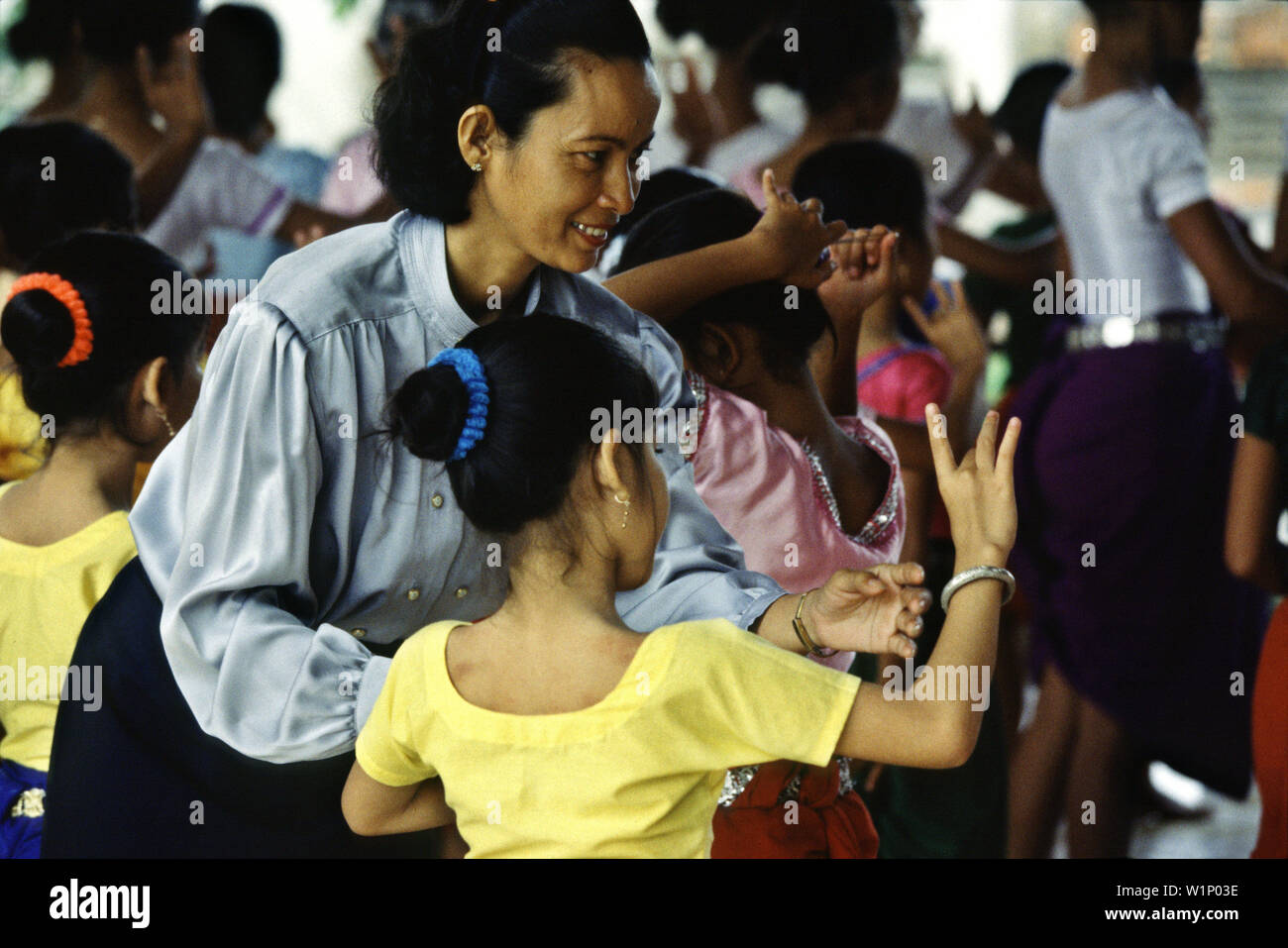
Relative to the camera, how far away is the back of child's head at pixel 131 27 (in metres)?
3.08

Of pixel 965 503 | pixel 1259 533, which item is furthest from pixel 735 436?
pixel 1259 533

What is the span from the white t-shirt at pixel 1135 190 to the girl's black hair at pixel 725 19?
0.87 m

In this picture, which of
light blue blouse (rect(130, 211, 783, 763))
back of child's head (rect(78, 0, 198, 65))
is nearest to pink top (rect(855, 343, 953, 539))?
light blue blouse (rect(130, 211, 783, 763))

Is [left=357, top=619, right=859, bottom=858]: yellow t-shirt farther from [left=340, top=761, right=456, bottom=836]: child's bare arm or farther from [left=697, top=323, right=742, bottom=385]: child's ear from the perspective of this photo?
[left=697, top=323, right=742, bottom=385]: child's ear

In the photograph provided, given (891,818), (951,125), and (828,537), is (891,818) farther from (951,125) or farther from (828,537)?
(951,125)

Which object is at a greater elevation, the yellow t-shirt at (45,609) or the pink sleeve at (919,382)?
the pink sleeve at (919,382)

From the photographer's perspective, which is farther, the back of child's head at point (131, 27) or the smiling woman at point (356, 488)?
the back of child's head at point (131, 27)

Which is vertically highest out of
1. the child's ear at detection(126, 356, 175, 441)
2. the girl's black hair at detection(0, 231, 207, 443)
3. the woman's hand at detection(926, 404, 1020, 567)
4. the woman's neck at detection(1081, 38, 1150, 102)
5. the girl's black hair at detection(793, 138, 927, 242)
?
the woman's neck at detection(1081, 38, 1150, 102)

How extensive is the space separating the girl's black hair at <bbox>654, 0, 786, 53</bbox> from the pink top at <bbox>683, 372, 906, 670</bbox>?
1823 mm

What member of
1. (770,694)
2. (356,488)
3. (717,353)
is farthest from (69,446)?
(770,694)

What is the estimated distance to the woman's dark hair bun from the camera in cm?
130

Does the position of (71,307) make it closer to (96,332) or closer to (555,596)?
(96,332)

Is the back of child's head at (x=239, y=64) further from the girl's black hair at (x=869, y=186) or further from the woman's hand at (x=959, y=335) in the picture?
the woman's hand at (x=959, y=335)

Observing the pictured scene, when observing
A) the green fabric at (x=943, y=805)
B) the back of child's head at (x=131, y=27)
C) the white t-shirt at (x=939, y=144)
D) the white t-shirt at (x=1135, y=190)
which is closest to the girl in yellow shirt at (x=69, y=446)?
the green fabric at (x=943, y=805)
